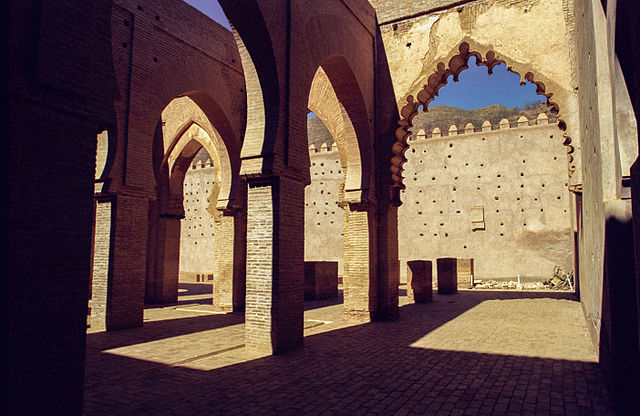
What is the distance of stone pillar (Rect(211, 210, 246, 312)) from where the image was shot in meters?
11.6

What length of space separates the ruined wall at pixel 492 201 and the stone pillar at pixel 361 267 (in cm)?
1303

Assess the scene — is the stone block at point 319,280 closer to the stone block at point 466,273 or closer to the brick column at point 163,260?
the brick column at point 163,260

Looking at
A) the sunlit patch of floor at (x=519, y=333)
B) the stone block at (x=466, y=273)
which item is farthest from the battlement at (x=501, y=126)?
the sunlit patch of floor at (x=519, y=333)

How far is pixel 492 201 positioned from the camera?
70.3 ft

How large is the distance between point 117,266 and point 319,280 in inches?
303

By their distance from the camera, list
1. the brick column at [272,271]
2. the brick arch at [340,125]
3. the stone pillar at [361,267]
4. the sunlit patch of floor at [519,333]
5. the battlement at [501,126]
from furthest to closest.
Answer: the battlement at [501,126] → the brick arch at [340,125] → the stone pillar at [361,267] → the sunlit patch of floor at [519,333] → the brick column at [272,271]

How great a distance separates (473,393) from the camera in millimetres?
4707

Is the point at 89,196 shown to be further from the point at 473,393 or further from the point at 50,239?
the point at 473,393

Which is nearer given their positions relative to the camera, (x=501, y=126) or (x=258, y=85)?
(x=258, y=85)

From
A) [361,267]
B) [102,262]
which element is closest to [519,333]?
[361,267]

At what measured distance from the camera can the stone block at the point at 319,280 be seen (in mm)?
14883

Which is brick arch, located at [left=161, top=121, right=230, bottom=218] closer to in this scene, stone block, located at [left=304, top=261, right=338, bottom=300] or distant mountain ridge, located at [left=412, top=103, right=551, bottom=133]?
stone block, located at [left=304, top=261, right=338, bottom=300]

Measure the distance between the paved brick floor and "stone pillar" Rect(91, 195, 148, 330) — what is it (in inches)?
18.5

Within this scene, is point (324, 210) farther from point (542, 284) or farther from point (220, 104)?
point (220, 104)
